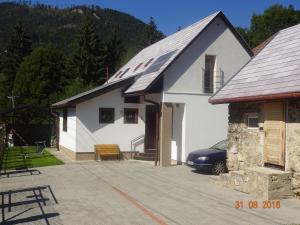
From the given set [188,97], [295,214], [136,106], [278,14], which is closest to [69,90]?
[136,106]

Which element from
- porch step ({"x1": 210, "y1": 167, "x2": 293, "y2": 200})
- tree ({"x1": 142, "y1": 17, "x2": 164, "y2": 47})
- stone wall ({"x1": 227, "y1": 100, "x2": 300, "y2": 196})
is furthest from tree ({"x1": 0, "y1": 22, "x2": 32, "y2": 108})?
porch step ({"x1": 210, "y1": 167, "x2": 293, "y2": 200})

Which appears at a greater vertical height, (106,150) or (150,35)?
(150,35)

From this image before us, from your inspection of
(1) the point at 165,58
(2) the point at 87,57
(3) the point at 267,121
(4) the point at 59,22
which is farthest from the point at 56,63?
(4) the point at 59,22

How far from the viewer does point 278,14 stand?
50.8 metres

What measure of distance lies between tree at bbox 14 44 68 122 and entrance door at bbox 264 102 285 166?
38.2m

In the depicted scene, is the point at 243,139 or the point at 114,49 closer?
the point at 243,139

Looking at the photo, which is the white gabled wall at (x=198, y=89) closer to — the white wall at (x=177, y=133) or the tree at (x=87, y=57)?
the white wall at (x=177, y=133)

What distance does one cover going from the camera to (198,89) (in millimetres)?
Result: 21172

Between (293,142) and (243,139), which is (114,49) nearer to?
(243,139)

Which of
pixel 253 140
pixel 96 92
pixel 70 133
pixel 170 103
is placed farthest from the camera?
pixel 70 133

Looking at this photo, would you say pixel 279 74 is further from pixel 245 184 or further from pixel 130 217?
pixel 130 217

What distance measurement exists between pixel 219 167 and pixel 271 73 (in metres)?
4.74

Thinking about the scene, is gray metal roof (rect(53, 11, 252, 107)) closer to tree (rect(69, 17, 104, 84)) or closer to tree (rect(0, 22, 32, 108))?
tree (rect(69, 17, 104, 84))

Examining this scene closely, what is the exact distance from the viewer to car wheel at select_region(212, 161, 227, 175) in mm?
17125
